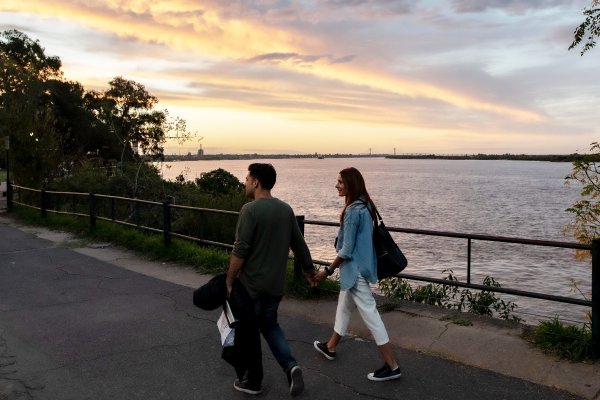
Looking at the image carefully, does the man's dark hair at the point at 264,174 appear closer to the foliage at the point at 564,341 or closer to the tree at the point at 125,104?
the foliage at the point at 564,341

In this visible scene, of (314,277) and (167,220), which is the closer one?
(314,277)

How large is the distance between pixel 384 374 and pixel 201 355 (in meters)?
1.89

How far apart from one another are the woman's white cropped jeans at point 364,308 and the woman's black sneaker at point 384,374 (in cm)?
24

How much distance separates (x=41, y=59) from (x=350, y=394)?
178 feet

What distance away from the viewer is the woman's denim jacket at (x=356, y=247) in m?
4.63

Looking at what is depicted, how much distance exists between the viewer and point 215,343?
18.6ft

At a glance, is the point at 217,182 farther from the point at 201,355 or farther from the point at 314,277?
the point at 314,277

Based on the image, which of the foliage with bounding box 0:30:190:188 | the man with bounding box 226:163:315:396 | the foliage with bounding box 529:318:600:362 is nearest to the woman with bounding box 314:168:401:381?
the man with bounding box 226:163:315:396

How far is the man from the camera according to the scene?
412 cm

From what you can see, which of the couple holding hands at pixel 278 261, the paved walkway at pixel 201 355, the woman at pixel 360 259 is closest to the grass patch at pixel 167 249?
the paved walkway at pixel 201 355

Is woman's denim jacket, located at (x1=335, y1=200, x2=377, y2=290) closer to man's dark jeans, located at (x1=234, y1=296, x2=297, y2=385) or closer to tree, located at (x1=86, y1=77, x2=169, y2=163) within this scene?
man's dark jeans, located at (x1=234, y1=296, x2=297, y2=385)

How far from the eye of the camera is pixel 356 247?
473 cm

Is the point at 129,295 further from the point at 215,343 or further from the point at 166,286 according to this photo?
the point at 215,343

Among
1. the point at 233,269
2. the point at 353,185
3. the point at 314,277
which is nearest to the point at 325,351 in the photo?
the point at 314,277
